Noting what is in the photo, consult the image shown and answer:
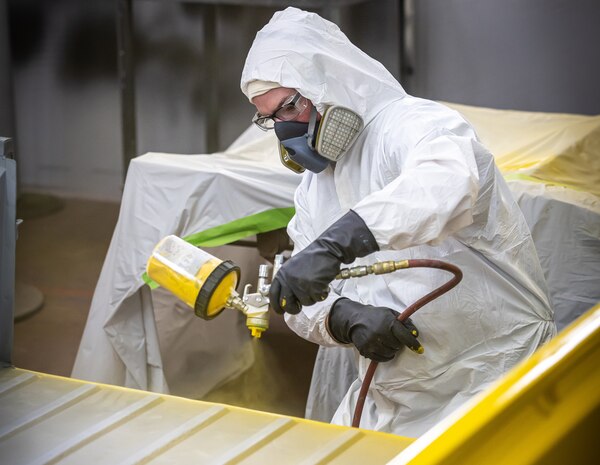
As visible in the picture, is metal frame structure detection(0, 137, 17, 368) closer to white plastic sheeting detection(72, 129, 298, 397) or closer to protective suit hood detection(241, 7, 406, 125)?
protective suit hood detection(241, 7, 406, 125)

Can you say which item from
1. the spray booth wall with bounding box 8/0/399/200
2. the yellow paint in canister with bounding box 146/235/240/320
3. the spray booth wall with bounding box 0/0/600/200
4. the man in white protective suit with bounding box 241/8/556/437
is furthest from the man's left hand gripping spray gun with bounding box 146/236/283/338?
the spray booth wall with bounding box 8/0/399/200

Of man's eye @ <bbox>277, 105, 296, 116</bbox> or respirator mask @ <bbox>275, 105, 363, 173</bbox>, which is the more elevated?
man's eye @ <bbox>277, 105, 296, 116</bbox>

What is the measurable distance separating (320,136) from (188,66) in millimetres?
4055

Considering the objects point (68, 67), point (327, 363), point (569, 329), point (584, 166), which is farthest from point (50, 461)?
point (68, 67)

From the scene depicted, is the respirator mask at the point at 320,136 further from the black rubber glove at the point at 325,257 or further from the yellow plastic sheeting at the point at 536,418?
the yellow plastic sheeting at the point at 536,418

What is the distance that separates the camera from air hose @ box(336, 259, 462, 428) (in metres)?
1.58

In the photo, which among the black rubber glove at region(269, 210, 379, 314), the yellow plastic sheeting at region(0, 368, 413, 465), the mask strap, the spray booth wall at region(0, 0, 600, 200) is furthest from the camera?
the spray booth wall at region(0, 0, 600, 200)

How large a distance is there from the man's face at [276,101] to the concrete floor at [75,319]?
1.84m

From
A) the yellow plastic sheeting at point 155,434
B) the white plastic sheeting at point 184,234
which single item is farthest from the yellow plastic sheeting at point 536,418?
the white plastic sheeting at point 184,234

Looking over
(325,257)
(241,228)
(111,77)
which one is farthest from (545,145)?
(111,77)

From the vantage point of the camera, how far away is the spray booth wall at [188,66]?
4.43 metres

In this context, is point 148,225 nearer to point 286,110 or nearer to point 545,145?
point 286,110

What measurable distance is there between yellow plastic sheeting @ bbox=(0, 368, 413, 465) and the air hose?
306 millimetres

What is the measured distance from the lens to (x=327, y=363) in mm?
2834
